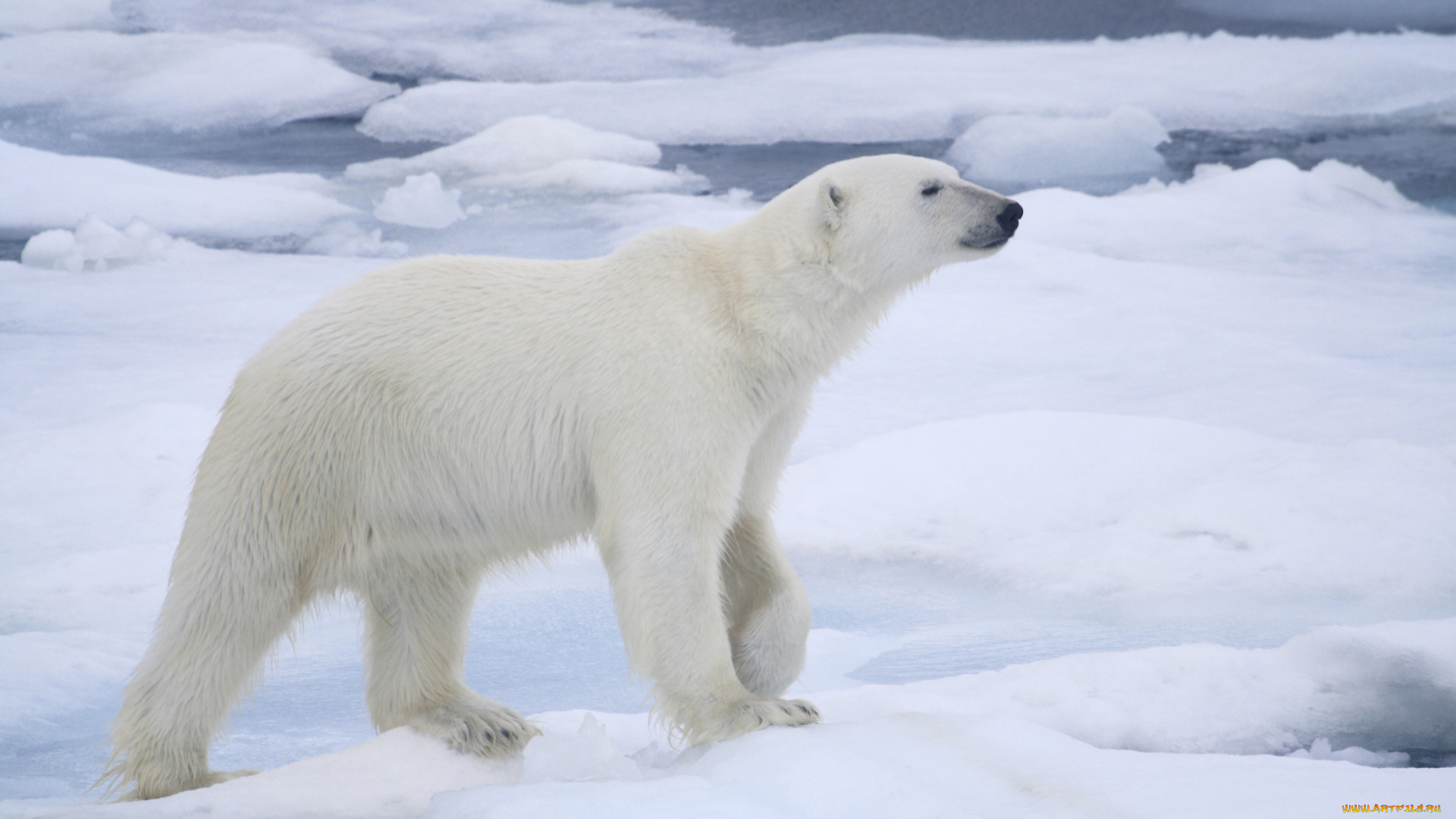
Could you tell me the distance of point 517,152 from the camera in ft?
25.7

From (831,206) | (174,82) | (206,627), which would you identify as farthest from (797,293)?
(174,82)

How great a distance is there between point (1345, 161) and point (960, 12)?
296 cm

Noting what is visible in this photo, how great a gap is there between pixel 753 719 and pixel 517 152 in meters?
6.05

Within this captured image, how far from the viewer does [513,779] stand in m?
2.73

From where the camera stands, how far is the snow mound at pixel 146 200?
6820 millimetres

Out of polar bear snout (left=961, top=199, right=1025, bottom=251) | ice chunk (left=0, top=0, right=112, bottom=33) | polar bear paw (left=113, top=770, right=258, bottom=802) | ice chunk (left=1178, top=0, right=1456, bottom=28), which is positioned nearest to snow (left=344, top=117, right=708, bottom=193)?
ice chunk (left=0, top=0, right=112, bottom=33)

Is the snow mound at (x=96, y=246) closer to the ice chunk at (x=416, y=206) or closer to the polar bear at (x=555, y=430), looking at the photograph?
the ice chunk at (x=416, y=206)

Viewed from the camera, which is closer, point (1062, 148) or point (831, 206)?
point (831, 206)

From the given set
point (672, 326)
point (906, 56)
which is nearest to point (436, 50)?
point (906, 56)

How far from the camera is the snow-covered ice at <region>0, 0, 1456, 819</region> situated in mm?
2658

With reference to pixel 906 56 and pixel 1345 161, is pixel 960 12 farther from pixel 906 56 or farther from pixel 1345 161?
pixel 1345 161

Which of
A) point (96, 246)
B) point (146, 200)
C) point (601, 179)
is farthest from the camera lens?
point (601, 179)

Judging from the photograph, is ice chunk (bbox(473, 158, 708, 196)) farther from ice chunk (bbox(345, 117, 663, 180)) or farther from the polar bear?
the polar bear

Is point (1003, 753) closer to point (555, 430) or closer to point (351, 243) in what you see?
point (555, 430)
